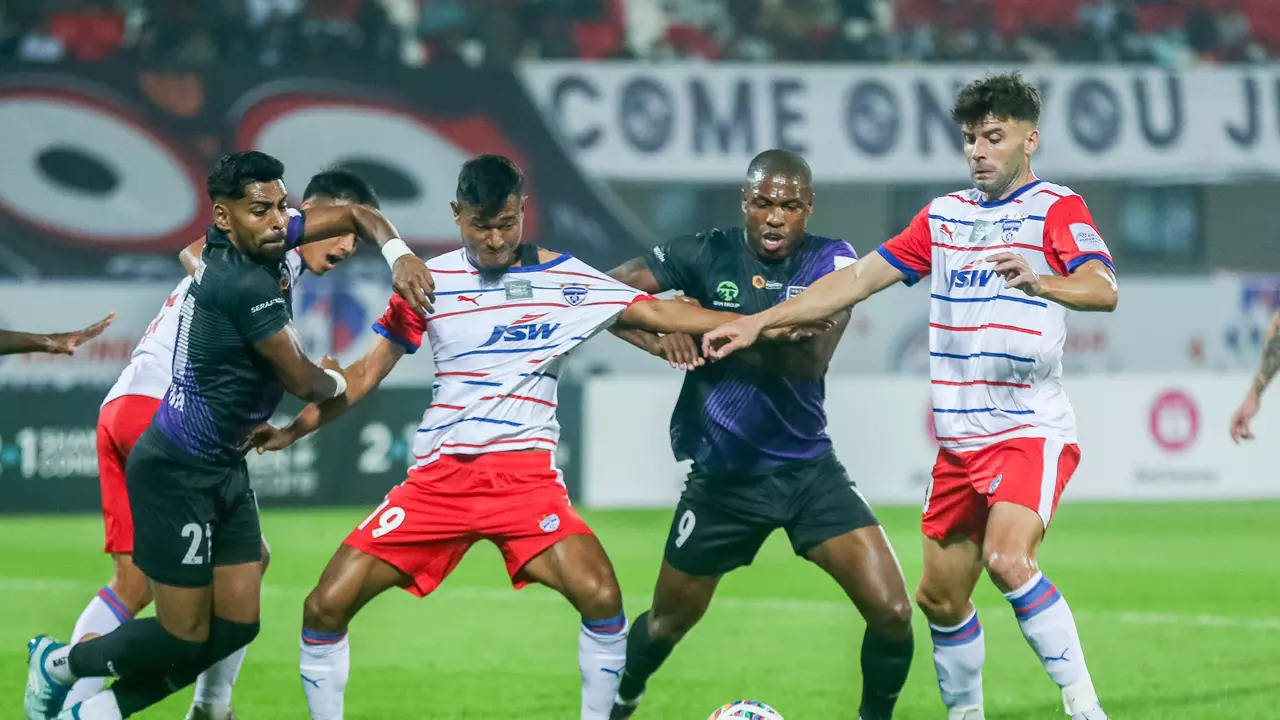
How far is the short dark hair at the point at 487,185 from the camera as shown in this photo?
216 inches

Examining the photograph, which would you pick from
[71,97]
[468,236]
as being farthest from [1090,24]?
[468,236]

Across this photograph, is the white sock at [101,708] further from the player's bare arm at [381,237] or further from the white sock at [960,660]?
the white sock at [960,660]

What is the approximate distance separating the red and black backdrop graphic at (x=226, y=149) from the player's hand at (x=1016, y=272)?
1284cm

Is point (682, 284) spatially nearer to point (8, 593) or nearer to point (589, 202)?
point (8, 593)

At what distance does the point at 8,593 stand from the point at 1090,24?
1513 cm

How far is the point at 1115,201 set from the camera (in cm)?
2172

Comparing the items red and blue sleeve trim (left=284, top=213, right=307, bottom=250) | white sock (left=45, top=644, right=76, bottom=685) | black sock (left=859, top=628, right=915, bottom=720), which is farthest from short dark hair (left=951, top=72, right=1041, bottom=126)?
white sock (left=45, top=644, right=76, bottom=685)

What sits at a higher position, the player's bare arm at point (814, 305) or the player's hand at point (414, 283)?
the player's hand at point (414, 283)

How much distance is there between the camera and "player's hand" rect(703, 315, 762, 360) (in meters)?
5.72

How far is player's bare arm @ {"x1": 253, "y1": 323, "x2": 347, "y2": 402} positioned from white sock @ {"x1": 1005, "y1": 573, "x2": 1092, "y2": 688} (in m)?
2.39

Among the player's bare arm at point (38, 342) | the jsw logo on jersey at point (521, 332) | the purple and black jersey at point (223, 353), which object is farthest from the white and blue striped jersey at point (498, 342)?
the player's bare arm at point (38, 342)

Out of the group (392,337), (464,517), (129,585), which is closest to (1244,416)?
(464,517)

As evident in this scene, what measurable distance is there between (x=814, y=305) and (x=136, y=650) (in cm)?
261

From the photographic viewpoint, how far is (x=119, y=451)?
631 cm
